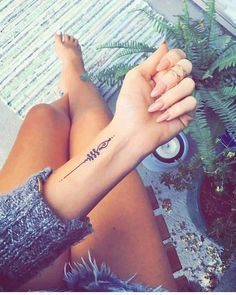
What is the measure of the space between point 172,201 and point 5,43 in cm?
124

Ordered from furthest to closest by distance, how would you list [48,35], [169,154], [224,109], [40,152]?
[48,35]
[169,154]
[224,109]
[40,152]

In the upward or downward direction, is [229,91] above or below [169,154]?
above

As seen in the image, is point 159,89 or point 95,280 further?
point 95,280

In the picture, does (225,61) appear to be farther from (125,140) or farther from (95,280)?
(95,280)

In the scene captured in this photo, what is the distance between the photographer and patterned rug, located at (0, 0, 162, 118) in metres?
2.37

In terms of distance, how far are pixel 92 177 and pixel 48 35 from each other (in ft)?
4.59

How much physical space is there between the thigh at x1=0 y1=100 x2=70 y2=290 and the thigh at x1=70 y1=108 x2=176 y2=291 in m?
0.12

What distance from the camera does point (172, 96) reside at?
1.21 metres

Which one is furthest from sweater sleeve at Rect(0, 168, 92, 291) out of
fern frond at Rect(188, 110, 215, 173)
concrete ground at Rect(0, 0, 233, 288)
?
concrete ground at Rect(0, 0, 233, 288)

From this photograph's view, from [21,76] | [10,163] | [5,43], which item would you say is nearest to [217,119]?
[10,163]

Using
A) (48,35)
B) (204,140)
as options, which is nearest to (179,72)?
(204,140)

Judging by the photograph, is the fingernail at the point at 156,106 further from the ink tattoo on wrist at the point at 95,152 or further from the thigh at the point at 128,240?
the thigh at the point at 128,240

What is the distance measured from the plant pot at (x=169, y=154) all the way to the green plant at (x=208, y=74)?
211 millimetres

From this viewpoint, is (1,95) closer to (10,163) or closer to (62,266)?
(10,163)
